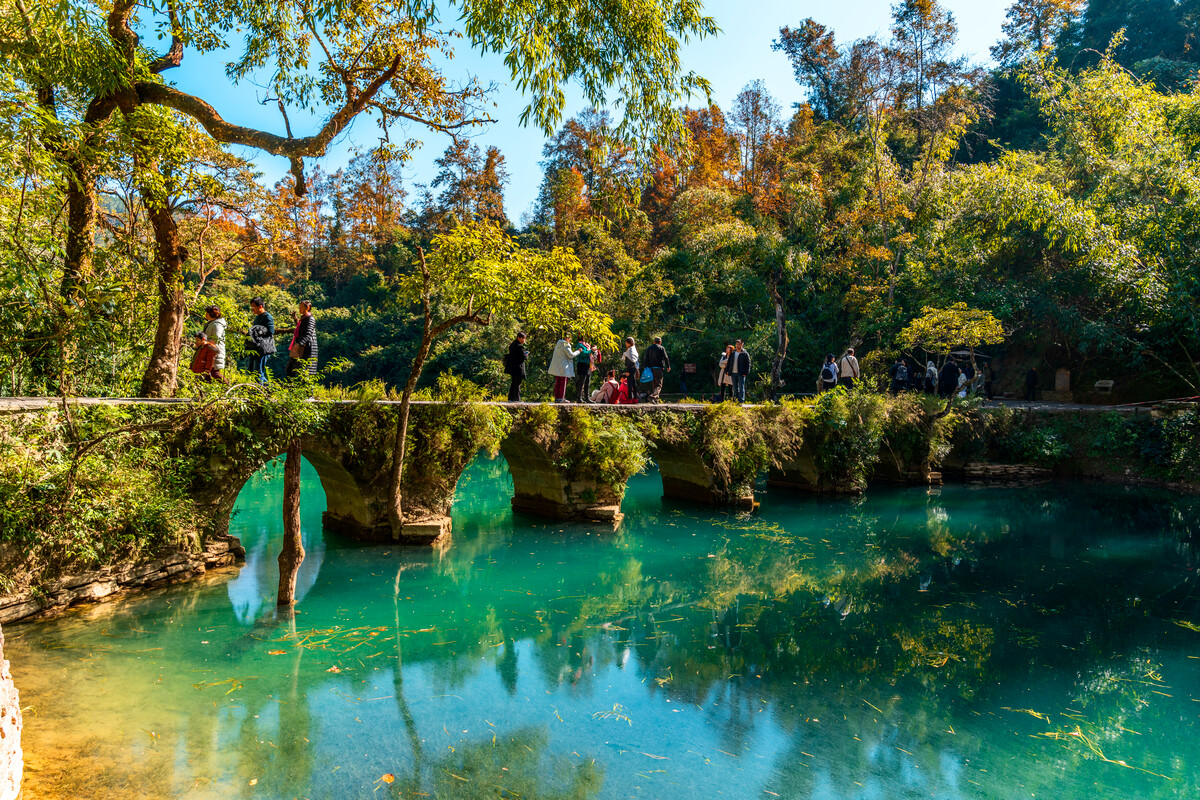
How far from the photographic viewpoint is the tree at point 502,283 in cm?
939

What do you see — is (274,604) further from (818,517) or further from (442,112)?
(818,517)

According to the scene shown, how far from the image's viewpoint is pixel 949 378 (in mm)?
21094

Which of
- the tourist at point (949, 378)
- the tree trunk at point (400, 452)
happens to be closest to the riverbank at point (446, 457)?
the tree trunk at point (400, 452)

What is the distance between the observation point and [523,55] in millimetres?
6336

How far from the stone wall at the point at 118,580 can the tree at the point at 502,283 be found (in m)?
3.46

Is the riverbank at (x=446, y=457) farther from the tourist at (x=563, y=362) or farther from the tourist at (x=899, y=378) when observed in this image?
the tourist at (x=899, y=378)

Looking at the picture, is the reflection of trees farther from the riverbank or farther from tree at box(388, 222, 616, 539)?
tree at box(388, 222, 616, 539)

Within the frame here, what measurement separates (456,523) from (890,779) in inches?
400

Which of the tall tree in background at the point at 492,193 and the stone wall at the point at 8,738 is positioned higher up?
the tall tree in background at the point at 492,193

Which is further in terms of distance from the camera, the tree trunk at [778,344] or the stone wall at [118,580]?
the tree trunk at [778,344]

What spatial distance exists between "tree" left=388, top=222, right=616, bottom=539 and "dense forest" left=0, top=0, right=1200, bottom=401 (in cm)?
6

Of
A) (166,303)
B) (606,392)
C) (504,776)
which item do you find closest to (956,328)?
A: (606,392)

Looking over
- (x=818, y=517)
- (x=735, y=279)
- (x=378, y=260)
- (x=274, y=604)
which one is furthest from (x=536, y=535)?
(x=378, y=260)

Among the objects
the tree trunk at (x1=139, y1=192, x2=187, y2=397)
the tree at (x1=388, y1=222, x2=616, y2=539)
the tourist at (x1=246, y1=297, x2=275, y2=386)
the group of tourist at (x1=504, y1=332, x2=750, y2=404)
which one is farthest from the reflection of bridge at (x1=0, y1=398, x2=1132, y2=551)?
the tree at (x1=388, y1=222, x2=616, y2=539)
